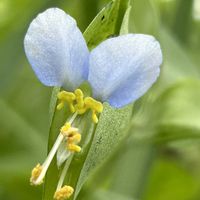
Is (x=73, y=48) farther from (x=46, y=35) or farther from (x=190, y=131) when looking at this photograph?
(x=190, y=131)

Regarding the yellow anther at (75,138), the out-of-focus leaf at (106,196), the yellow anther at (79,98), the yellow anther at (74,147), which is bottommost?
the out-of-focus leaf at (106,196)

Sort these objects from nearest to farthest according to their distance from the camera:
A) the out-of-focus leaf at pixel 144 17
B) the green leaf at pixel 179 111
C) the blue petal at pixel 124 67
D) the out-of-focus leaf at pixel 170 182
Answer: the blue petal at pixel 124 67 → the out-of-focus leaf at pixel 144 17 → the green leaf at pixel 179 111 → the out-of-focus leaf at pixel 170 182

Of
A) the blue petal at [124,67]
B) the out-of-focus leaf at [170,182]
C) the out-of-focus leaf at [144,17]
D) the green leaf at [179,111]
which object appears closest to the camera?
the blue petal at [124,67]

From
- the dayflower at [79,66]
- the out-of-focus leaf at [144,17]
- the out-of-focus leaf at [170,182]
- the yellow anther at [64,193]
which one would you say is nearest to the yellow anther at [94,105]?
the dayflower at [79,66]

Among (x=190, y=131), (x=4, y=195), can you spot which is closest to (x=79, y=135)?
(x=190, y=131)

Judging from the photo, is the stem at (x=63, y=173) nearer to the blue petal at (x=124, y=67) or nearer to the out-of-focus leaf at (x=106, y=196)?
the blue petal at (x=124, y=67)

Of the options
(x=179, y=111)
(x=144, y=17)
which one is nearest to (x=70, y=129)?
(x=144, y=17)

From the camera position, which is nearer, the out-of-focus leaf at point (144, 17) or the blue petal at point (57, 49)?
the blue petal at point (57, 49)

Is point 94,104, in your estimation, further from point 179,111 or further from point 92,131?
point 179,111
